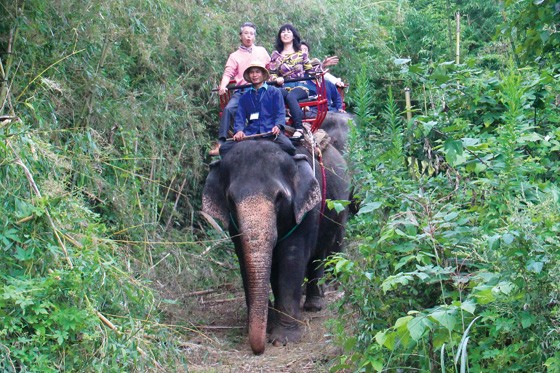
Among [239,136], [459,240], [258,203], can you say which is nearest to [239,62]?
[239,136]

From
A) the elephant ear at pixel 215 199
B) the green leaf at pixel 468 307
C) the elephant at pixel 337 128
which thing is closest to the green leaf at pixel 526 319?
the green leaf at pixel 468 307

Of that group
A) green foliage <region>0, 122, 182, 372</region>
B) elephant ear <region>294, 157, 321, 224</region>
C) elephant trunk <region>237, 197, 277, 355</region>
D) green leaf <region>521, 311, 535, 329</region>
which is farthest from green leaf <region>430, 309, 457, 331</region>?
elephant ear <region>294, 157, 321, 224</region>

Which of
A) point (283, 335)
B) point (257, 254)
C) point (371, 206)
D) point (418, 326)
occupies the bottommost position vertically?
point (283, 335)

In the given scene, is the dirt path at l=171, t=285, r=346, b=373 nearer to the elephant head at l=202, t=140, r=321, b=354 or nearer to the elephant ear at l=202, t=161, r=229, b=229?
the elephant head at l=202, t=140, r=321, b=354

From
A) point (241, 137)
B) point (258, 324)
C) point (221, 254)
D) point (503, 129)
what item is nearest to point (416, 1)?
point (221, 254)

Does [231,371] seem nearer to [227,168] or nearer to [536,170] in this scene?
[227,168]

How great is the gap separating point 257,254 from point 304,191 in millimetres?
934

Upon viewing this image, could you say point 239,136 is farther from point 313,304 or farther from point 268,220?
point 313,304

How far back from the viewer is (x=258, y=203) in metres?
8.10

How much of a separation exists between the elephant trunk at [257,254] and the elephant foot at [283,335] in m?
0.45

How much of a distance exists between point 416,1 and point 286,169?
32.8ft

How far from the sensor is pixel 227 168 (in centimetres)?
855

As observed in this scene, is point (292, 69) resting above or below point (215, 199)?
above

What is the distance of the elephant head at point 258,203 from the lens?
7.88m
